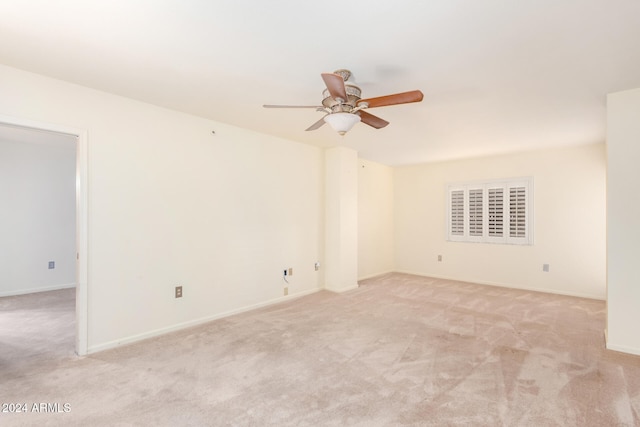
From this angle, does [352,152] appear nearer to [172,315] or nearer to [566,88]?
[566,88]

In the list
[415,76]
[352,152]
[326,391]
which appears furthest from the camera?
[352,152]

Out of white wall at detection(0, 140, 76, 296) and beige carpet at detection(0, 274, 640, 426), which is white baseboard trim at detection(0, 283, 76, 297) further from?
beige carpet at detection(0, 274, 640, 426)

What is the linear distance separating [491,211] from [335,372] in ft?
14.1

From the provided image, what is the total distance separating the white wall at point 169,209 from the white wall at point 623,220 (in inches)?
135

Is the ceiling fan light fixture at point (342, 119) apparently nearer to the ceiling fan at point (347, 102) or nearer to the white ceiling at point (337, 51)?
the ceiling fan at point (347, 102)

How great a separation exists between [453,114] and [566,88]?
913mm

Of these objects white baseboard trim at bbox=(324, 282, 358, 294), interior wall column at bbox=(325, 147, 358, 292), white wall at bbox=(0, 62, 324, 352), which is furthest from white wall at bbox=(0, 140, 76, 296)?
white baseboard trim at bbox=(324, 282, 358, 294)

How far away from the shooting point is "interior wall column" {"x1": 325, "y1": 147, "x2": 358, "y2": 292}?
475 cm

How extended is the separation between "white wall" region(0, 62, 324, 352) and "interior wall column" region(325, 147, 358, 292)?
64 centimetres

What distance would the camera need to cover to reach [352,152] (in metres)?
4.91

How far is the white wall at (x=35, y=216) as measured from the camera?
4.54m

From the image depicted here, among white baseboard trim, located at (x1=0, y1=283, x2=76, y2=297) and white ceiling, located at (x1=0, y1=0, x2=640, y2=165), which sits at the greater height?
white ceiling, located at (x1=0, y1=0, x2=640, y2=165)

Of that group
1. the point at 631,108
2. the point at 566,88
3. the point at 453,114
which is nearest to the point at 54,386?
the point at 453,114

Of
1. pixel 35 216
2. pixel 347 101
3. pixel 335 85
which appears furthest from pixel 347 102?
pixel 35 216
